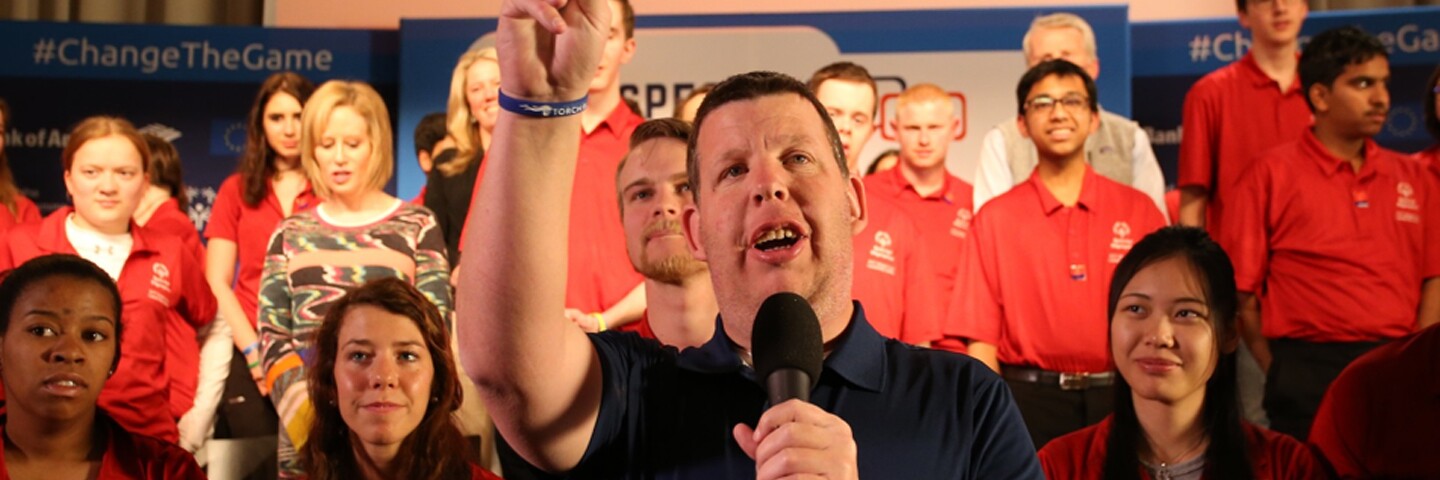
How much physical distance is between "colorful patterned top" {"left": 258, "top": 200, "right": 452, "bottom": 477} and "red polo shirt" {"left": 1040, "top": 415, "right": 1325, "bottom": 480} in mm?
1814

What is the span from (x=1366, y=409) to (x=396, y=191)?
4.23 meters

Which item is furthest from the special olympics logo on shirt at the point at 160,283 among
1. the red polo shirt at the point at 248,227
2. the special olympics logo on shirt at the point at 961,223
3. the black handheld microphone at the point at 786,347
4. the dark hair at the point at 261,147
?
the black handheld microphone at the point at 786,347

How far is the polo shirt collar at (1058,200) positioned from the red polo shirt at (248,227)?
7.67 ft

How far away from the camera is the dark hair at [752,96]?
161cm

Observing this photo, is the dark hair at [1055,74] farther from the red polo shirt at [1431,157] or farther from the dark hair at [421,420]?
the dark hair at [421,420]

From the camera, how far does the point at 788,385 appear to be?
1.33 metres

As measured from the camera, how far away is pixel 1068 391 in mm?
4250

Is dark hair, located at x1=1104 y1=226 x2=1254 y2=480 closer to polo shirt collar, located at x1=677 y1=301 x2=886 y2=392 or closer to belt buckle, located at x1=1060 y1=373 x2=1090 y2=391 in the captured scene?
belt buckle, located at x1=1060 y1=373 x2=1090 y2=391

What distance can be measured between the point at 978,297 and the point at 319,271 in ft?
6.31

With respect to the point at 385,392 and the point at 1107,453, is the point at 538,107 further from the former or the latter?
the point at 385,392

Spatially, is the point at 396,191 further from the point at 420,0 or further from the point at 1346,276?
the point at 1346,276

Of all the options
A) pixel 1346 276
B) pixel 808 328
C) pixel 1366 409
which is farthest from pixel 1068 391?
pixel 808 328

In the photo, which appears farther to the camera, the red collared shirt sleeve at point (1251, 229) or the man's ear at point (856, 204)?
the red collared shirt sleeve at point (1251, 229)

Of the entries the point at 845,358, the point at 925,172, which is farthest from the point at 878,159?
the point at 845,358
